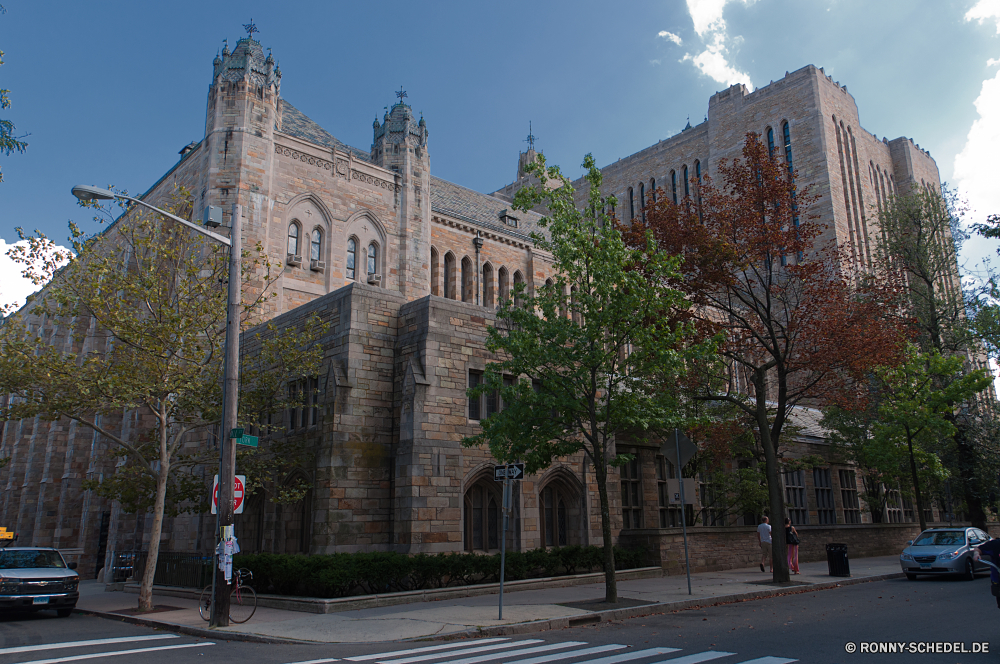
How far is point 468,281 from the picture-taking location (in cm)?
3616

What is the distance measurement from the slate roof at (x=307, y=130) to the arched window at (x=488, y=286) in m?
8.38

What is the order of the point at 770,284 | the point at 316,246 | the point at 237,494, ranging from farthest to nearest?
the point at 316,246, the point at 770,284, the point at 237,494

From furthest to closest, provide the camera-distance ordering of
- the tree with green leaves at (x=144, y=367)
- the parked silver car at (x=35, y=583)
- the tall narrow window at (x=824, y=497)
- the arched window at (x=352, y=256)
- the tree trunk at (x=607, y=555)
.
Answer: the arched window at (x=352, y=256)
the tall narrow window at (x=824, y=497)
the tree with green leaves at (x=144, y=367)
the parked silver car at (x=35, y=583)
the tree trunk at (x=607, y=555)

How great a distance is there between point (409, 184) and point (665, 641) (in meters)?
26.3

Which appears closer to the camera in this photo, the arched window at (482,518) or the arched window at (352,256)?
the arched window at (482,518)

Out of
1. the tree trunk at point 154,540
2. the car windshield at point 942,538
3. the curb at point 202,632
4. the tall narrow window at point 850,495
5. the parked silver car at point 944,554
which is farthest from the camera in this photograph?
the tall narrow window at point 850,495

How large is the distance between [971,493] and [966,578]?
1138 cm

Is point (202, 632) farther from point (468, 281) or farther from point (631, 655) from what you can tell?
point (468, 281)

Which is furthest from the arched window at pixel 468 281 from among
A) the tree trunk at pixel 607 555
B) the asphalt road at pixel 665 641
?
the asphalt road at pixel 665 641

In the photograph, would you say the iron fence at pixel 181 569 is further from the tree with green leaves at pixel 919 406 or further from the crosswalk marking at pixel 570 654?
the tree with green leaves at pixel 919 406

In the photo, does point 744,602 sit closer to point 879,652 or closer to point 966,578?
point 879,652

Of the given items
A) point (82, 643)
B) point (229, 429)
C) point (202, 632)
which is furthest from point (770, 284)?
point (82, 643)

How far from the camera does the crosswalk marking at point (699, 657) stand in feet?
25.5

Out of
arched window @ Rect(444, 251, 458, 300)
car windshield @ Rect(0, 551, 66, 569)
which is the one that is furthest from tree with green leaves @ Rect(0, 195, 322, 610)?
arched window @ Rect(444, 251, 458, 300)
